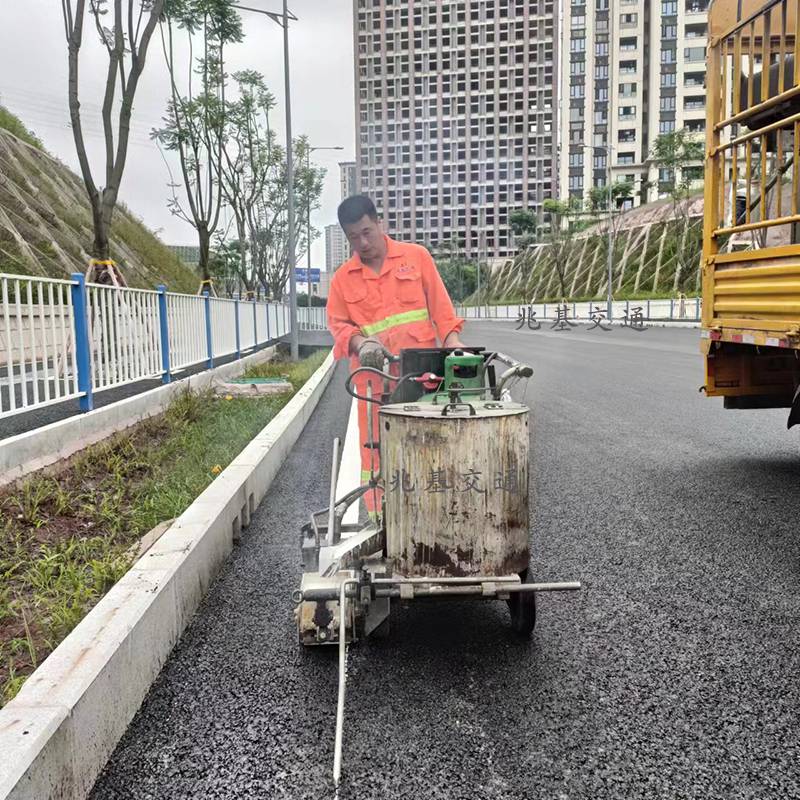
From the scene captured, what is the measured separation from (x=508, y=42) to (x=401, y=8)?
20.9 meters

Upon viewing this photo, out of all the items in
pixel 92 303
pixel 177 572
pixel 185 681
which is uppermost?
pixel 92 303

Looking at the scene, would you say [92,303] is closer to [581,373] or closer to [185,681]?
[185,681]

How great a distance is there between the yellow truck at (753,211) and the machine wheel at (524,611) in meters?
2.37

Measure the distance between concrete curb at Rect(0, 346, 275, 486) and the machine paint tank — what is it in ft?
9.46

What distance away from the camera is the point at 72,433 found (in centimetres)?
563

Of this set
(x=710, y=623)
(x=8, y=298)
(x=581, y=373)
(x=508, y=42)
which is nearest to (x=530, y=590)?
(x=710, y=623)

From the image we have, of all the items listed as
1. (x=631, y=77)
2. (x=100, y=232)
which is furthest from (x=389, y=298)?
(x=631, y=77)

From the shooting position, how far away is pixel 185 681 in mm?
2625

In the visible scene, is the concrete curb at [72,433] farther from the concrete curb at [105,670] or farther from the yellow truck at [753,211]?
the yellow truck at [753,211]

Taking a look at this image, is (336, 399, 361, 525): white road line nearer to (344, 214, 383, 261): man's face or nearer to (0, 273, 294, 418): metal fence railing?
(344, 214, 383, 261): man's face

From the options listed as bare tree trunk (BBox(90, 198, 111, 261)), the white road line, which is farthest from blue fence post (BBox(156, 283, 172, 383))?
bare tree trunk (BBox(90, 198, 111, 261))

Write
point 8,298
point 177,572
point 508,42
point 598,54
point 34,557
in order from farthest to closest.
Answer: point 508,42
point 598,54
point 8,298
point 34,557
point 177,572

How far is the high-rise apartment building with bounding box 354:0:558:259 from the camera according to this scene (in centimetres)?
14388

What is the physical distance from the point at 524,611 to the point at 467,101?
154m
